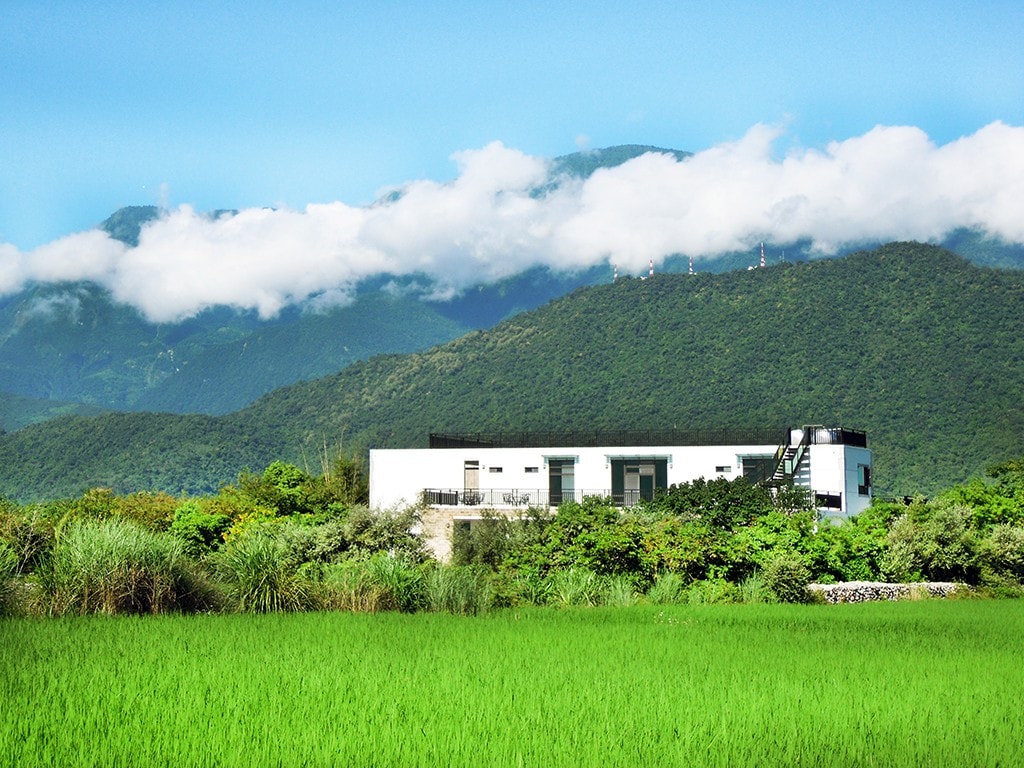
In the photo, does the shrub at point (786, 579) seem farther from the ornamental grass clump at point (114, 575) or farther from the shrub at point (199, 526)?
the shrub at point (199, 526)

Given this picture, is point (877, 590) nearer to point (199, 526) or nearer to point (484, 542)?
point (484, 542)

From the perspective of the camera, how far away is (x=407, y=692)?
1007cm

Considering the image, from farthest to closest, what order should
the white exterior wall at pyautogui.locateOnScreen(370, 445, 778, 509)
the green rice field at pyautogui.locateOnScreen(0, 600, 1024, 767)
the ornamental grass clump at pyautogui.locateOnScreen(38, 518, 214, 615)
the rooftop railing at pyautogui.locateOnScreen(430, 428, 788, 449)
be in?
the rooftop railing at pyautogui.locateOnScreen(430, 428, 788, 449)
the white exterior wall at pyautogui.locateOnScreen(370, 445, 778, 509)
the ornamental grass clump at pyautogui.locateOnScreen(38, 518, 214, 615)
the green rice field at pyautogui.locateOnScreen(0, 600, 1024, 767)

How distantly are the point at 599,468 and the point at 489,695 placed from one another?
3522cm

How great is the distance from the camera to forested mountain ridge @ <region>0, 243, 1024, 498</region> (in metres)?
70.7

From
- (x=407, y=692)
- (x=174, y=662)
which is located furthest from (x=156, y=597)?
(x=407, y=692)

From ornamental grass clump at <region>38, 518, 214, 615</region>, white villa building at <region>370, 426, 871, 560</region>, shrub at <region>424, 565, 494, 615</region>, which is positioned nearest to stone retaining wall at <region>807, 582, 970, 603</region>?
shrub at <region>424, 565, 494, 615</region>

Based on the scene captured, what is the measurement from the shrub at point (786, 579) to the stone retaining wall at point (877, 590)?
0.72m

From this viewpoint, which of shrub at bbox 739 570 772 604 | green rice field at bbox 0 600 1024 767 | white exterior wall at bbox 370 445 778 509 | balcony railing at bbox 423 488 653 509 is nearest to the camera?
green rice field at bbox 0 600 1024 767

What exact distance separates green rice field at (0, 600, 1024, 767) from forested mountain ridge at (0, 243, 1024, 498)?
53.6m

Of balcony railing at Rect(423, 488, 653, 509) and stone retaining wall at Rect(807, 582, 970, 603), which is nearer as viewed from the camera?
stone retaining wall at Rect(807, 582, 970, 603)

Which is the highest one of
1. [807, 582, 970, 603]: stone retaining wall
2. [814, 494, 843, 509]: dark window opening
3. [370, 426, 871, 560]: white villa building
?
[370, 426, 871, 560]: white villa building

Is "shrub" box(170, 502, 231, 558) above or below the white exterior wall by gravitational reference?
below

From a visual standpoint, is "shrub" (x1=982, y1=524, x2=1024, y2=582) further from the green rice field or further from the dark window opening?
the dark window opening
